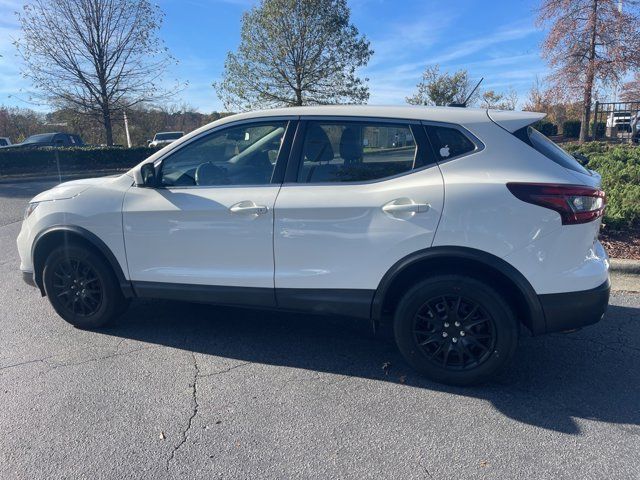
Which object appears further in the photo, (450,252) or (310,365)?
(310,365)

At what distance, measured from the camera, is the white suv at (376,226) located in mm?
3021

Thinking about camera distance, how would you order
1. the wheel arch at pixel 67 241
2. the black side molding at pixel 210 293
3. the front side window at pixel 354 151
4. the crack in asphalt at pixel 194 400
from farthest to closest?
→ the wheel arch at pixel 67 241 < the black side molding at pixel 210 293 < the front side window at pixel 354 151 < the crack in asphalt at pixel 194 400

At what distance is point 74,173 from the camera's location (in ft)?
67.5

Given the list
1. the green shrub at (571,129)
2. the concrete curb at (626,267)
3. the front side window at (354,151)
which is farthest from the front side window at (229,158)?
the green shrub at (571,129)

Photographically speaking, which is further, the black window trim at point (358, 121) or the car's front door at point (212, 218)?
the car's front door at point (212, 218)

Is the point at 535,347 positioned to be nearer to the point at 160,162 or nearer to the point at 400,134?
the point at 400,134

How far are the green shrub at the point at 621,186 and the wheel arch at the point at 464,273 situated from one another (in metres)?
3.94

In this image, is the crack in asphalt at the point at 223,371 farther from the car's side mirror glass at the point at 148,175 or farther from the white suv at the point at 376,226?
the car's side mirror glass at the point at 148,175

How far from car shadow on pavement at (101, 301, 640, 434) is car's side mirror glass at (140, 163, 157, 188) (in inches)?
50.7

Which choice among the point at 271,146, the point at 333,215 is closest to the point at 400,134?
the point at 333,215

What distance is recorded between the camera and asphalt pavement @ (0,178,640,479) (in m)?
2.56

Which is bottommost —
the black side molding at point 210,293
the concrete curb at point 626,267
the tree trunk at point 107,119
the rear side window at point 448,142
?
the concrete curb at point 626,267

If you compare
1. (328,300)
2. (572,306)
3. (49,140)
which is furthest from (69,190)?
(49,140)

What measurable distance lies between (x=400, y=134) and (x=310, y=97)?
2009 cm
